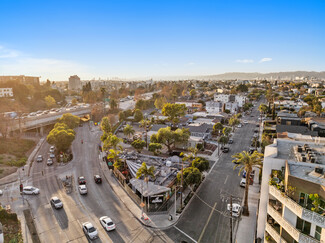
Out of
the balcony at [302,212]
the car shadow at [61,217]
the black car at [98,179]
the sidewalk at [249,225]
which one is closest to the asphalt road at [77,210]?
the car shadow at [61,217]

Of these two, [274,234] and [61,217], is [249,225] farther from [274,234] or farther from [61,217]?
[61,217]

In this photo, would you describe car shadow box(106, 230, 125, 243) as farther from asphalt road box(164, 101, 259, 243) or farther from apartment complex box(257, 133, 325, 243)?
apartment complex box(257, 133, 325, 243)

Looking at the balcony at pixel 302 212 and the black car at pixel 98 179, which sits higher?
the balcony at pixel 302 212

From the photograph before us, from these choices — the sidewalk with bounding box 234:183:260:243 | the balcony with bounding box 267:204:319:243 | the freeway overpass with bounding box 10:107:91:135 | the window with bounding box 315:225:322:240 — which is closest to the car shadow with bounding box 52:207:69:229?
the sidewalk with bounding box 234:183:260:243

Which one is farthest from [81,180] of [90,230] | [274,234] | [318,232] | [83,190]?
[318,232]

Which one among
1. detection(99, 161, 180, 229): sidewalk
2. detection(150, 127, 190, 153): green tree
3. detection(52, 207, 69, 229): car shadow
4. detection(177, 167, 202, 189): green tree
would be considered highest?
detection(150, 127, 190, 153): green tree

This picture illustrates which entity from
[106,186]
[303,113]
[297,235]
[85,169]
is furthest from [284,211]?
[303,113]

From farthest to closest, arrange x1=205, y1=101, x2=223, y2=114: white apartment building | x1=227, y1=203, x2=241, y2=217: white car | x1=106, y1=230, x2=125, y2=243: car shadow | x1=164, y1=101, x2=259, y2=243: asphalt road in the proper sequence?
1. x1=205, y1=101, x2=223, y2=114: white apartment building
2. x1=227, y1=203, x2=241, y2=217: white car
3. x1=164, y1=101, x2=259, y2=243: asphalt road
4. x1=106, y1=230, x2=125, y2=243: car shadow

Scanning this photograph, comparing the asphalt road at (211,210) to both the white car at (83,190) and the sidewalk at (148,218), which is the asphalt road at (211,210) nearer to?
the sidewalk at (148,218)
